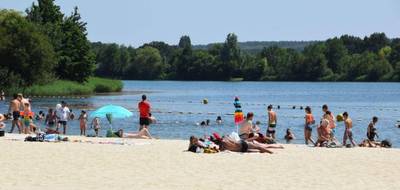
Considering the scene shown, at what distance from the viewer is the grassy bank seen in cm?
8594

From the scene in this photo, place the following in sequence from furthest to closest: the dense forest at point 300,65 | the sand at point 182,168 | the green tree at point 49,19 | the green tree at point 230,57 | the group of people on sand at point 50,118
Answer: the green tree at point 230,57 < the dense forest at point 300,65 < the green tree at point 49,19 < the group of people on sand at point 50,118 < the sand at point 182,168

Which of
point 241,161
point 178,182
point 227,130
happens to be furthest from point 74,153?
point 227,130

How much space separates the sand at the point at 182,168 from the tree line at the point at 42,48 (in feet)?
188

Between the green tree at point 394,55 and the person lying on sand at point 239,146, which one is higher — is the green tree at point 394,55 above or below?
above

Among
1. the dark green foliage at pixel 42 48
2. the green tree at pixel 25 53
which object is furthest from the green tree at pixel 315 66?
the green tree at pixel 25 53

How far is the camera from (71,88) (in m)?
91.9

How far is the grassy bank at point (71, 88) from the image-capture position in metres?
85.9

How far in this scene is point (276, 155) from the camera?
24.3 m

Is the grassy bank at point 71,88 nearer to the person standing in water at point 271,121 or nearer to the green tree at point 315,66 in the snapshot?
the person standing in water at point 271,121

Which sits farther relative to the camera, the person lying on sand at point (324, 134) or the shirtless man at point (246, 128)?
the person lying on sand at point (324, 134)

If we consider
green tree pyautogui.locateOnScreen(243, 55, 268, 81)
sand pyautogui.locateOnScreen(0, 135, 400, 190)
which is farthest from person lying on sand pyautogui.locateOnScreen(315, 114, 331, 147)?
green tree pyautogui.locateOnScreen(243, 55, 268, 81)

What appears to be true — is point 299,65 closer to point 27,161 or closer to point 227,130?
point 227,130

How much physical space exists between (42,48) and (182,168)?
64.8 meters

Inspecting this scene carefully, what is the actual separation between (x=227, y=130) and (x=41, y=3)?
60.4 meters
